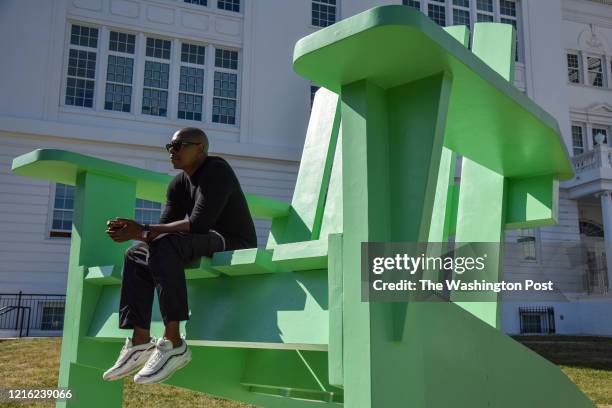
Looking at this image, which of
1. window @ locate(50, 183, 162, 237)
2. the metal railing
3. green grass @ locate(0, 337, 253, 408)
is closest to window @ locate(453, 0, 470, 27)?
the metal railing

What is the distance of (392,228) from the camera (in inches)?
49.7

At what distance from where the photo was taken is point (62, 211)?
44.2 feet

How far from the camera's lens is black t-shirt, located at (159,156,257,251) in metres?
1.91

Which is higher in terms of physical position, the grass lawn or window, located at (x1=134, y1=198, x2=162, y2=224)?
window, located at (x1=134, y1=198, x2=162, y2=224)

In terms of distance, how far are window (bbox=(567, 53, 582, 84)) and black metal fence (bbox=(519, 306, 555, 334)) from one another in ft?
31.1

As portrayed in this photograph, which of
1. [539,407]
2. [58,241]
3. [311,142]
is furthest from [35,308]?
[539,407]

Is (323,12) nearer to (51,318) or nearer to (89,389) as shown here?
(51,318)

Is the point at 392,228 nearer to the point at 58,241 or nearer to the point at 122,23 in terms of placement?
the point at 58,241

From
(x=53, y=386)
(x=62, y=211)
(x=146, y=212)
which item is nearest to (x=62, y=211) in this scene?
(x=62, y=211)

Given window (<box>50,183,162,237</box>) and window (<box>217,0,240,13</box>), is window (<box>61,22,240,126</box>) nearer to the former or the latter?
window (<box>217,0,240,13</box>)

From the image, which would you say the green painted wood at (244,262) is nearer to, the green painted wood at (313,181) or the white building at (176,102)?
the green painted wood at (313,181)

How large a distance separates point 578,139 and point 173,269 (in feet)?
71.2

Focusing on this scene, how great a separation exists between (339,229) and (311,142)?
2.20ft

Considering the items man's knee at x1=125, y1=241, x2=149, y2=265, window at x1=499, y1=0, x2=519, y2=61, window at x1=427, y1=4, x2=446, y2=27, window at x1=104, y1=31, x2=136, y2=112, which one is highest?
window at x1=499, y1=0, x2=519, y2=61
